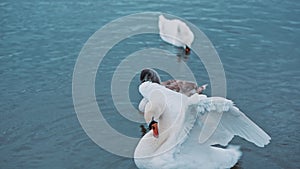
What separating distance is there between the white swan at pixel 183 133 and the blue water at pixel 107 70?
1.75 feet

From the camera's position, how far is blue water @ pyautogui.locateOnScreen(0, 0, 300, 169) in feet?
21.6

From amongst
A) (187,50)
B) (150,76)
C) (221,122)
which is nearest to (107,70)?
(150,76)

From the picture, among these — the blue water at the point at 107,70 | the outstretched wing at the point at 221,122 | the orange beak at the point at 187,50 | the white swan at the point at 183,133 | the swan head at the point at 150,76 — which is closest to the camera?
the outstretched wing at the point at 221,122

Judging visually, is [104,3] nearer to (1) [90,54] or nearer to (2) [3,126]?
(1) [90,54]

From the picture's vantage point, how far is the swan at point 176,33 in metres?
9.70

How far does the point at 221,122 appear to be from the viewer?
5.80 m

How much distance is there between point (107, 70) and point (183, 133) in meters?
3.37

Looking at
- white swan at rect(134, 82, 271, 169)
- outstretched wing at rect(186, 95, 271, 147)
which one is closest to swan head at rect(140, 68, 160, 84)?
white swan at rect(134, 82, 271, 169)

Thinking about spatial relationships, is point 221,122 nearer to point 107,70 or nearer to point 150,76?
point 150,76

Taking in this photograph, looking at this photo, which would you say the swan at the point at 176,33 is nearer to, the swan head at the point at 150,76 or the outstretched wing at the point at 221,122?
the swan head at the point at 150,76

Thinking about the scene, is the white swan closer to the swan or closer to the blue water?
the blue water

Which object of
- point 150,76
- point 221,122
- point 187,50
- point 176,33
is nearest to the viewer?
point 221,122

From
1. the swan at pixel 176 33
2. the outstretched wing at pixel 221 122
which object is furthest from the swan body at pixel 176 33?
the outstretched wing at pixel 221 122

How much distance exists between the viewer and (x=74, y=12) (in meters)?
11.0
